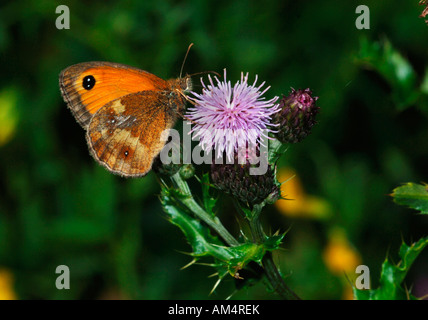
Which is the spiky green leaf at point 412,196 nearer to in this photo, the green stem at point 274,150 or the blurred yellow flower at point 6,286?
the green stem at point 274,150

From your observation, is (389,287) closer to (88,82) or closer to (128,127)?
(128,127)

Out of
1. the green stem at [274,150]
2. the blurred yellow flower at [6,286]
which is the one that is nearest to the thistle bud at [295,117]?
the green stem at [274,150]

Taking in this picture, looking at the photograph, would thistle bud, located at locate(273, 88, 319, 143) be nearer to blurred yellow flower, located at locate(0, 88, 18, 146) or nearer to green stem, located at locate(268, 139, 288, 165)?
green stem, located at locate(268, 139, 288, 165)

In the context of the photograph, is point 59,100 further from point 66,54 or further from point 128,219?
point 128,219

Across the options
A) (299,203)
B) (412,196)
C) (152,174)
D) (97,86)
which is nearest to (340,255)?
(299,203)

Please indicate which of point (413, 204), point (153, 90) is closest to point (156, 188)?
point (153, 90)

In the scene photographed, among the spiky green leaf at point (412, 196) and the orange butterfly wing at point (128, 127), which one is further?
the orange butterfly wing at point (128, 127)
